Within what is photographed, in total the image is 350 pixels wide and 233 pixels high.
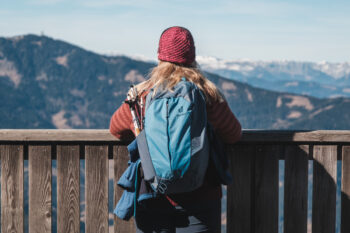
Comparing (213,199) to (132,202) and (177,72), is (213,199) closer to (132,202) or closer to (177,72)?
(132,202)

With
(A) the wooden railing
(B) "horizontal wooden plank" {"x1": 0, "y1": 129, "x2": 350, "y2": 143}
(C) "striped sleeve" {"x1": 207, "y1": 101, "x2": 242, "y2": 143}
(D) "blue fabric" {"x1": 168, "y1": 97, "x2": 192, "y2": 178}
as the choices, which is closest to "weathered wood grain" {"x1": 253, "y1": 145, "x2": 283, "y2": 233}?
(A) the wooden railing

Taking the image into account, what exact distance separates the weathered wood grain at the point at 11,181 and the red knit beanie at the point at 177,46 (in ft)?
4.72

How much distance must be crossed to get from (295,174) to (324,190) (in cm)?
26

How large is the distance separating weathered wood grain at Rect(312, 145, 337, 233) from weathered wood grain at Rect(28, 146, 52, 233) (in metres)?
1.98

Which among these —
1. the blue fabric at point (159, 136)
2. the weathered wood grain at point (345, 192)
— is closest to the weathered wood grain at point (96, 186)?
the blue fabric at point (159, 136)

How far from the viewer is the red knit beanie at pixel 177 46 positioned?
2.50 meters

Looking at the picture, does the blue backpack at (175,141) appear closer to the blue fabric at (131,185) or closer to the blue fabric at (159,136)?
the blue fabric at (159,136)

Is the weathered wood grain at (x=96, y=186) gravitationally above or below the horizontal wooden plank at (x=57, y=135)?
below

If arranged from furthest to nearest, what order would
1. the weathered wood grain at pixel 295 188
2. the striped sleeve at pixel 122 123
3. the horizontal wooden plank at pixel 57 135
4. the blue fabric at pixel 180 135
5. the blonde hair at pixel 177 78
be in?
the weathered wood grain at pixel 295 188, the horizontal wooden plank at pixel 57 135, the striped sleeve at pixel 122 123, the blonde hair at pixel 177 78, the blue fabric at pixel 180 135

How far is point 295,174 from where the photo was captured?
10.9 feet

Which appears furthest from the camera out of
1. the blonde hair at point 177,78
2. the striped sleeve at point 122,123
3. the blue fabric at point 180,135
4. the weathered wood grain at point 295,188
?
the weathered wood grain at point 295,188

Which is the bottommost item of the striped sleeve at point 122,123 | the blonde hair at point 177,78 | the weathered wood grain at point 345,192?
the weathered wood grain at point 345,192

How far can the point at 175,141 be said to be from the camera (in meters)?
2.25

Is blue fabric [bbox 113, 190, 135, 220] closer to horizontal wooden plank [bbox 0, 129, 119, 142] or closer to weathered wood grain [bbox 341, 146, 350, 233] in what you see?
horizontal wooden plank [bbox 0, 129, 119, 142]
